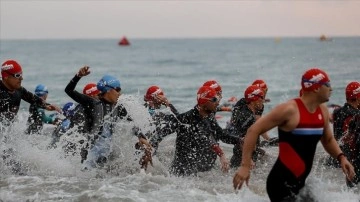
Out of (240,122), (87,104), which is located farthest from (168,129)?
(240,122)

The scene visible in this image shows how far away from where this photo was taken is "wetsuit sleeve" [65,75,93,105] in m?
8.59

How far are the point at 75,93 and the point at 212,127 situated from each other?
2.23m

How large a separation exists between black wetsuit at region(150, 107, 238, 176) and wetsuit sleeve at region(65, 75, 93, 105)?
4.14ft

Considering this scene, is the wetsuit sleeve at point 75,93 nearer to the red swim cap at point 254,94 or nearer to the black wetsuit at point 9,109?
the black wetsuit at point 9,109

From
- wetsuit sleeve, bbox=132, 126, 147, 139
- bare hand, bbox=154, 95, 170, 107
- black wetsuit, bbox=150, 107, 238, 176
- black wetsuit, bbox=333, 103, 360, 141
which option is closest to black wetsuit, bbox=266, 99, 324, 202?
black wetsuit, bbox=150, 107, 238, 176

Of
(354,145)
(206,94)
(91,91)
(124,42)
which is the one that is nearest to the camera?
(354,145)

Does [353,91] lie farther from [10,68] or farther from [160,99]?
[10,68]

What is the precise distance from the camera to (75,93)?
877 centimetres

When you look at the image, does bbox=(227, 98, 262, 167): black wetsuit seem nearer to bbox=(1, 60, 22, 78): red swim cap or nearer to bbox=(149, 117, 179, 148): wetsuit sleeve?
bbox=(149, 117, 179, 148): wetsuit sleeve

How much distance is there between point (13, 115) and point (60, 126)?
83.9 inches

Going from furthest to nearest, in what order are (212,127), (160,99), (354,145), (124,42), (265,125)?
(124,42)
(160,99)
(212,127)
(354,145)
(265,125)

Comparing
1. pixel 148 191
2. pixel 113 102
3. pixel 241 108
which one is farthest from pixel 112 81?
pixel 241 108

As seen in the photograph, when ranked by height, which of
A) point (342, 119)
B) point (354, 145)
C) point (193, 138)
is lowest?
point (354, 145)

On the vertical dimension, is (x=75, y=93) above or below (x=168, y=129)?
above
